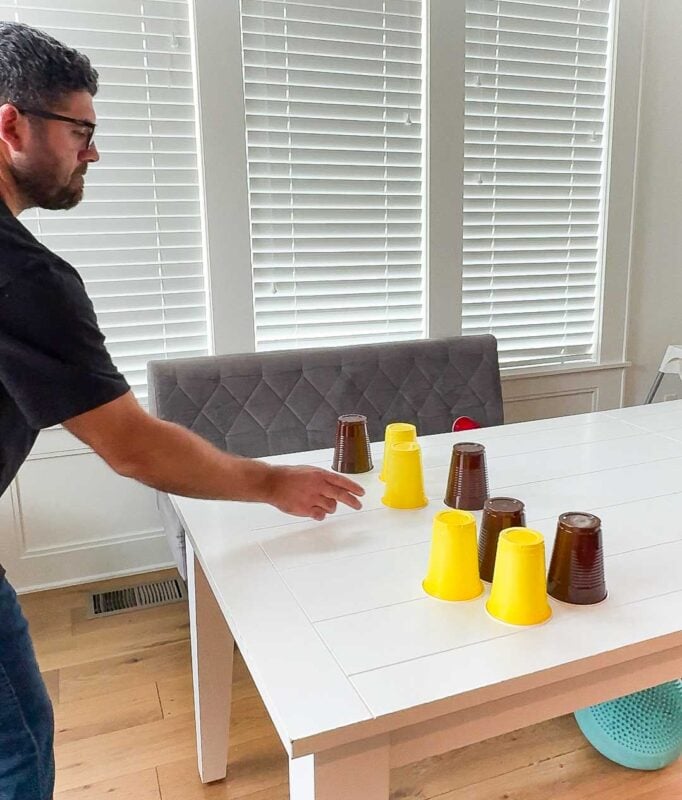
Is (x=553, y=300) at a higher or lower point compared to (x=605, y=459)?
higher

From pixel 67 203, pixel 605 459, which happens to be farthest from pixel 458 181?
pixel 67 203

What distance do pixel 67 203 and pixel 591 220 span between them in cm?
261

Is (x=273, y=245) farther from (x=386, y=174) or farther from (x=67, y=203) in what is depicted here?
(x=67, y=203)

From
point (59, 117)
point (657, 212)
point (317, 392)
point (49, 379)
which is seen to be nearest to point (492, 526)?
point (49, 379)

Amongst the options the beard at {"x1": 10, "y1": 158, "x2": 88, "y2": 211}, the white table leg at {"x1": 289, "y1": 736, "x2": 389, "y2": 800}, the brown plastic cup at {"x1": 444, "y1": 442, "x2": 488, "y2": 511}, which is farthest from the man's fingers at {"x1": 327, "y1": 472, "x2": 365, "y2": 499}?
the beard at {"x1": 10, "y1": 158, "x2": 88, "y2": 211}

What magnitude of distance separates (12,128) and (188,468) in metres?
0.59

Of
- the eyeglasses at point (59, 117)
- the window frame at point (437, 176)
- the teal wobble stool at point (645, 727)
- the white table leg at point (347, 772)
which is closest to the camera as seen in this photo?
the white table leg at point (347, 772)

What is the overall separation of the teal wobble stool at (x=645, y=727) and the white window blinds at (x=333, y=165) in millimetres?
1663

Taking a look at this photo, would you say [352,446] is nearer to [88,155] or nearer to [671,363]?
[88,155]

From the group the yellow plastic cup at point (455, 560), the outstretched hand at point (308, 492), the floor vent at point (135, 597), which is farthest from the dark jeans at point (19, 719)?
the floor vent at point (135, 597)

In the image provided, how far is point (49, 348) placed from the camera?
3.25 ft

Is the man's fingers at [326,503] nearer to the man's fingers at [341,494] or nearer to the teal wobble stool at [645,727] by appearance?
the man's fingers at [341,494]

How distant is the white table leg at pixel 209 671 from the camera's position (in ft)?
5.27

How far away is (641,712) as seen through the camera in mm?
1722
